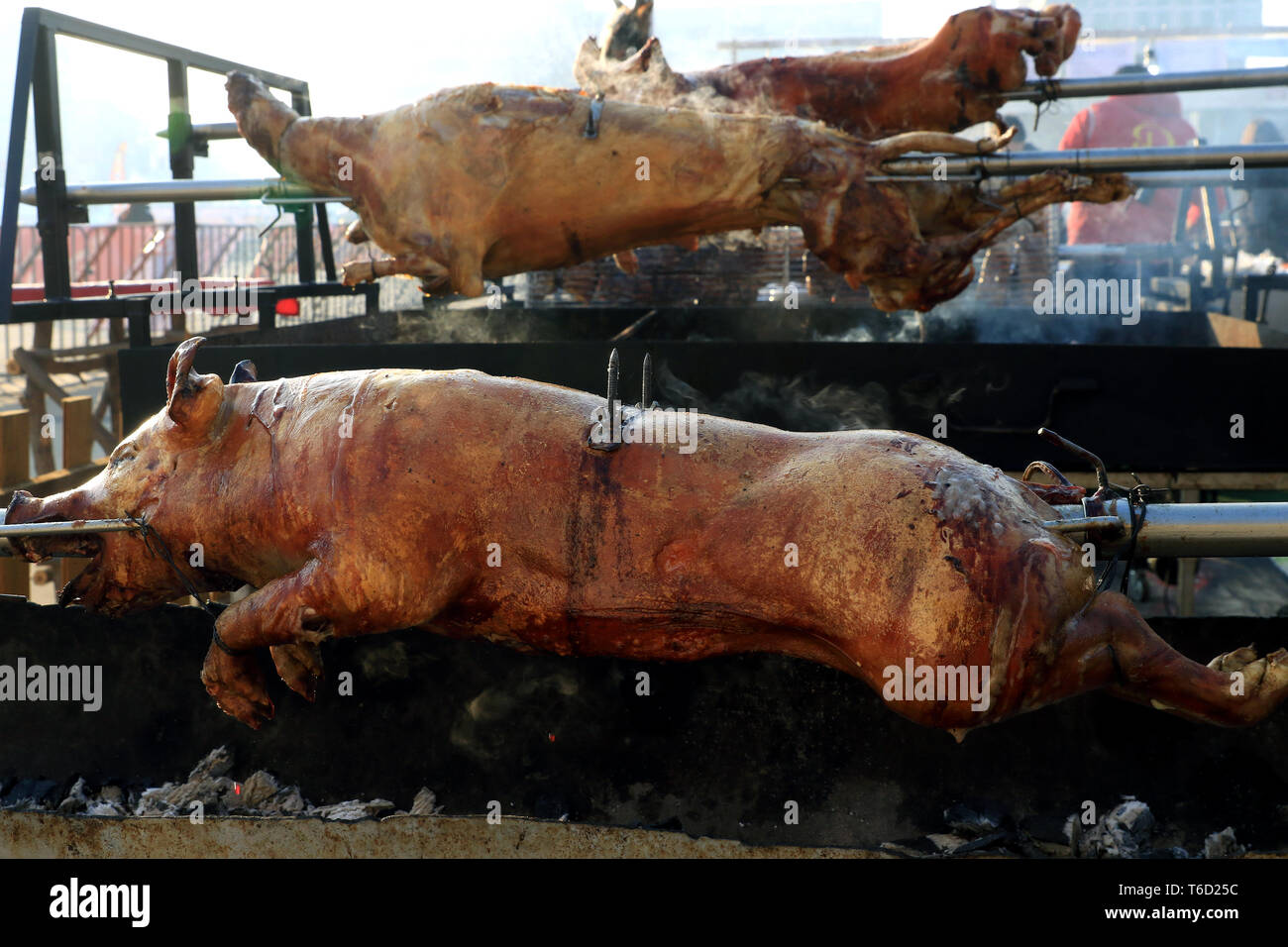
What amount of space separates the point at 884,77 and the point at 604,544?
386 centimetres

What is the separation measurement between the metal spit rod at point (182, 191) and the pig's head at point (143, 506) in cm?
205

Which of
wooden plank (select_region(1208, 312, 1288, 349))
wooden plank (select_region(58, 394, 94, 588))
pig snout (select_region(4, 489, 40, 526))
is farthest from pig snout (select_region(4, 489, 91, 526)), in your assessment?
wooden plank (select_region(1208, 312, 1288, 349))

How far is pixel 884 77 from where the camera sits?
5.19 metres

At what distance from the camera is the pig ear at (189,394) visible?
7.62ft

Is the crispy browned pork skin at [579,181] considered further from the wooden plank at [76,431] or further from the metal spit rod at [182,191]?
the wooden plank at [76,431]

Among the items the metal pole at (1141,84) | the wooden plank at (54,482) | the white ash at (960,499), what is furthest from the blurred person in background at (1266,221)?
the wooden plank at (54,482)

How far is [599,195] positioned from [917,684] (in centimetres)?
257

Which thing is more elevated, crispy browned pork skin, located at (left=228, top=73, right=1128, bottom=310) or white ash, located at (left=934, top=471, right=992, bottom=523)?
crispy browned pork skin, located at (left=228, top=73, right=1128, bottom=310)

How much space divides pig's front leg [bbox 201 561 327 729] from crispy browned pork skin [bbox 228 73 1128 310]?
1899 millimetres

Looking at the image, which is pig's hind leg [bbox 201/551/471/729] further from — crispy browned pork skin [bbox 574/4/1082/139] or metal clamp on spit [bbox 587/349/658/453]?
crispy browned pork skin [bbox 574/4/1082/139]

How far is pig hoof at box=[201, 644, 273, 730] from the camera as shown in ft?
7.57

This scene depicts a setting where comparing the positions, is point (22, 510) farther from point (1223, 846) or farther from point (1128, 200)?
point (1128, 200)

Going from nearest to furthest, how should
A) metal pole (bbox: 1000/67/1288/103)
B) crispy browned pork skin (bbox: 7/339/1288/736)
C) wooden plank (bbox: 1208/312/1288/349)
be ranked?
crispy browned pork skin (bbox: 7/339/1288/736) < metal pole (bbox: 1000/67/1288/103) < wooden plank (bbox: 1208/312/1288/349)

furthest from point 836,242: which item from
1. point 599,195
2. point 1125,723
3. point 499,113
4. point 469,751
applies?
point 469,751
